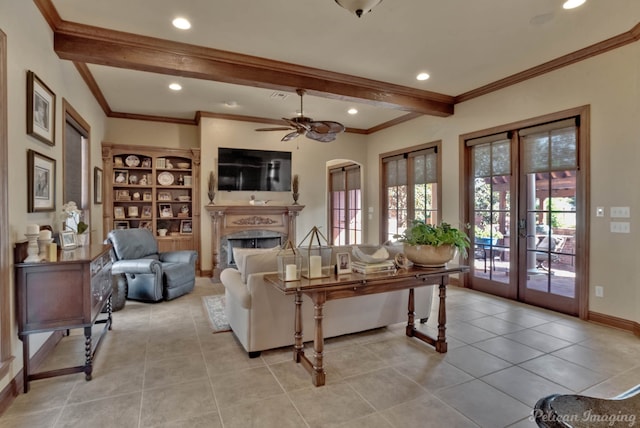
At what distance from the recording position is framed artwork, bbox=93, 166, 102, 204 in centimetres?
509

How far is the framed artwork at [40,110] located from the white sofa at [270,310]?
186cm

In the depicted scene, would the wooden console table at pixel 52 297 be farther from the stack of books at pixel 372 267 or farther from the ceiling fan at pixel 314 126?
the ceiling fan at pixel 314 126

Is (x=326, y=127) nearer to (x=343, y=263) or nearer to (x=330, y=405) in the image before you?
(x=343, y=263)

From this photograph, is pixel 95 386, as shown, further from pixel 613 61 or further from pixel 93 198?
pixel 613 61

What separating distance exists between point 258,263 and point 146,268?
2224 mm

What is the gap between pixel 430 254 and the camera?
2852 mm

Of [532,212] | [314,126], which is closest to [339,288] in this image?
[314,126]

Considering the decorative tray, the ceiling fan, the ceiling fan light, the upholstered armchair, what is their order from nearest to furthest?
the ceiling fan light
the ceiling fan
the upholstered armchair
the decorative tray

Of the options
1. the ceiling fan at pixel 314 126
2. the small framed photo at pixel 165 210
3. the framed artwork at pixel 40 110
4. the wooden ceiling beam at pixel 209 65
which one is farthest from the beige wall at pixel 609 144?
the small framed photo at pixel 165 210

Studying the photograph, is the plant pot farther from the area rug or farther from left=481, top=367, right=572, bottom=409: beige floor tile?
the area rug

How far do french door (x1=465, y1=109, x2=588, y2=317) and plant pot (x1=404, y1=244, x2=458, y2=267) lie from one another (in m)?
2.05

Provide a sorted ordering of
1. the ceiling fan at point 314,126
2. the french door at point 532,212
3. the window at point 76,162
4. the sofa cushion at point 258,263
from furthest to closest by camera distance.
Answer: the ceiling fan at point 314,126, the french door at point 532,212, the window at point 76,162, the sofa cushion at point 258,263

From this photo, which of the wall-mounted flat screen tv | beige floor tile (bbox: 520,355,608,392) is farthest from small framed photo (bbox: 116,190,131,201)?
beige floor tile (bbox: 520,355,608,392)

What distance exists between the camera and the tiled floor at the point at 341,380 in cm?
203
